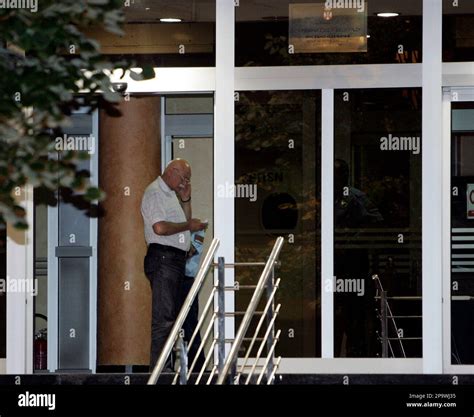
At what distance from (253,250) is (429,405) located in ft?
5.20

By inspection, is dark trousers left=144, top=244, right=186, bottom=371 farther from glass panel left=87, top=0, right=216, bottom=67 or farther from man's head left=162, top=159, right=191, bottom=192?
glass panel left=87, top=0, right=216, bottom=67

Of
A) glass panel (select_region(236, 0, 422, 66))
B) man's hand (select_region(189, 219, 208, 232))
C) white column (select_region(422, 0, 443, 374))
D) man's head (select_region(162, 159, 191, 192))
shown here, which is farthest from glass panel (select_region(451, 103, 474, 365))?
man's head (select_region(162, 159, 191, 192))

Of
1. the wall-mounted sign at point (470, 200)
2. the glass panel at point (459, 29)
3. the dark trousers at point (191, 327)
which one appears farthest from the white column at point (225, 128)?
the wall-mounted sign at point (470, 200)

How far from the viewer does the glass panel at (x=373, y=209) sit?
27.6ft

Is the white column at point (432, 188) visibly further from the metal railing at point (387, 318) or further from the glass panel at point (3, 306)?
the glass panel at point (3, 306)

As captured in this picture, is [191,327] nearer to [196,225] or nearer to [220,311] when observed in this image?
[196,225]

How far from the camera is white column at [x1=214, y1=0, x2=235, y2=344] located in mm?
8492

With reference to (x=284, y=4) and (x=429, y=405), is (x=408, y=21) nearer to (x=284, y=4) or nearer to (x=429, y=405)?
(x=284, y=4)

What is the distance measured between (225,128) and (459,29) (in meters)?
1.75

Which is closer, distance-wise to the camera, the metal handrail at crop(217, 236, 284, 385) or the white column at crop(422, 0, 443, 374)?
the metal handrail at crop(217, 236, 284, 385)

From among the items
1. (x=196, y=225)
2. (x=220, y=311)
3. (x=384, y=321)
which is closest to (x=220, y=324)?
(x=220, y=311)

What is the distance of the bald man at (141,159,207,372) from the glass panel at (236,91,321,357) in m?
0.34

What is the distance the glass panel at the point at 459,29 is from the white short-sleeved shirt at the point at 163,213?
215 cm

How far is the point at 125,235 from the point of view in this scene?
30.9ft
